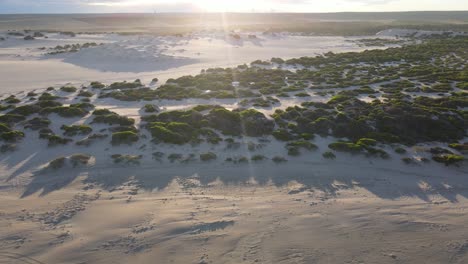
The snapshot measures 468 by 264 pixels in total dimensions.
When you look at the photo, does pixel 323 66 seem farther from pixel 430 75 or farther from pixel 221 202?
pixel 221 202

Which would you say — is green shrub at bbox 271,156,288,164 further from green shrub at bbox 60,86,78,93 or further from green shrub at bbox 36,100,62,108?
green shrub at bbox 60,86,78,93

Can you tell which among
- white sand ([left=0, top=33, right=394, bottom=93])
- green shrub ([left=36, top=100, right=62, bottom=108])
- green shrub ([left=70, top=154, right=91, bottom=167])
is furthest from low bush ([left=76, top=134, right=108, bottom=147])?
white sand ([left=0, top=33, right=394, bottom=93])

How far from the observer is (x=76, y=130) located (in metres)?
14.7

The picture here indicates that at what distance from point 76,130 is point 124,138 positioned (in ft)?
7.47

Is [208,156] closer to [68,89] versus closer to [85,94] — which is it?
[85,94]

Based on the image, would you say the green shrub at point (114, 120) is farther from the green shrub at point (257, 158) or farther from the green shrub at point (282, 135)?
the green shrub at point (282, 135)

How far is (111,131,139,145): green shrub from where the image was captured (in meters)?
13.7

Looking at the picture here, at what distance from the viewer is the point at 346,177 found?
1182cm

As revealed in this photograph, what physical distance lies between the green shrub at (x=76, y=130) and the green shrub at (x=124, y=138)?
1.42 m

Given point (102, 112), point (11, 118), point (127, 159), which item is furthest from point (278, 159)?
A: point (11, 118)

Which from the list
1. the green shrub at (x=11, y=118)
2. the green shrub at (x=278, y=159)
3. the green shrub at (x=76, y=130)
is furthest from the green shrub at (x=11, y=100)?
the green shrub at (x=278, y=159)

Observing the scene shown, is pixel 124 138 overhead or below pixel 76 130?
below

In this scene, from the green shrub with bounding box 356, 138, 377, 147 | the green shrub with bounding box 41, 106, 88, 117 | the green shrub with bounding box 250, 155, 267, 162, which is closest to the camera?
the green shrub with bounding box 250, 155, 267, 162

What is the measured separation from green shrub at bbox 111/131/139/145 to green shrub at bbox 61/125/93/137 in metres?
1.42
